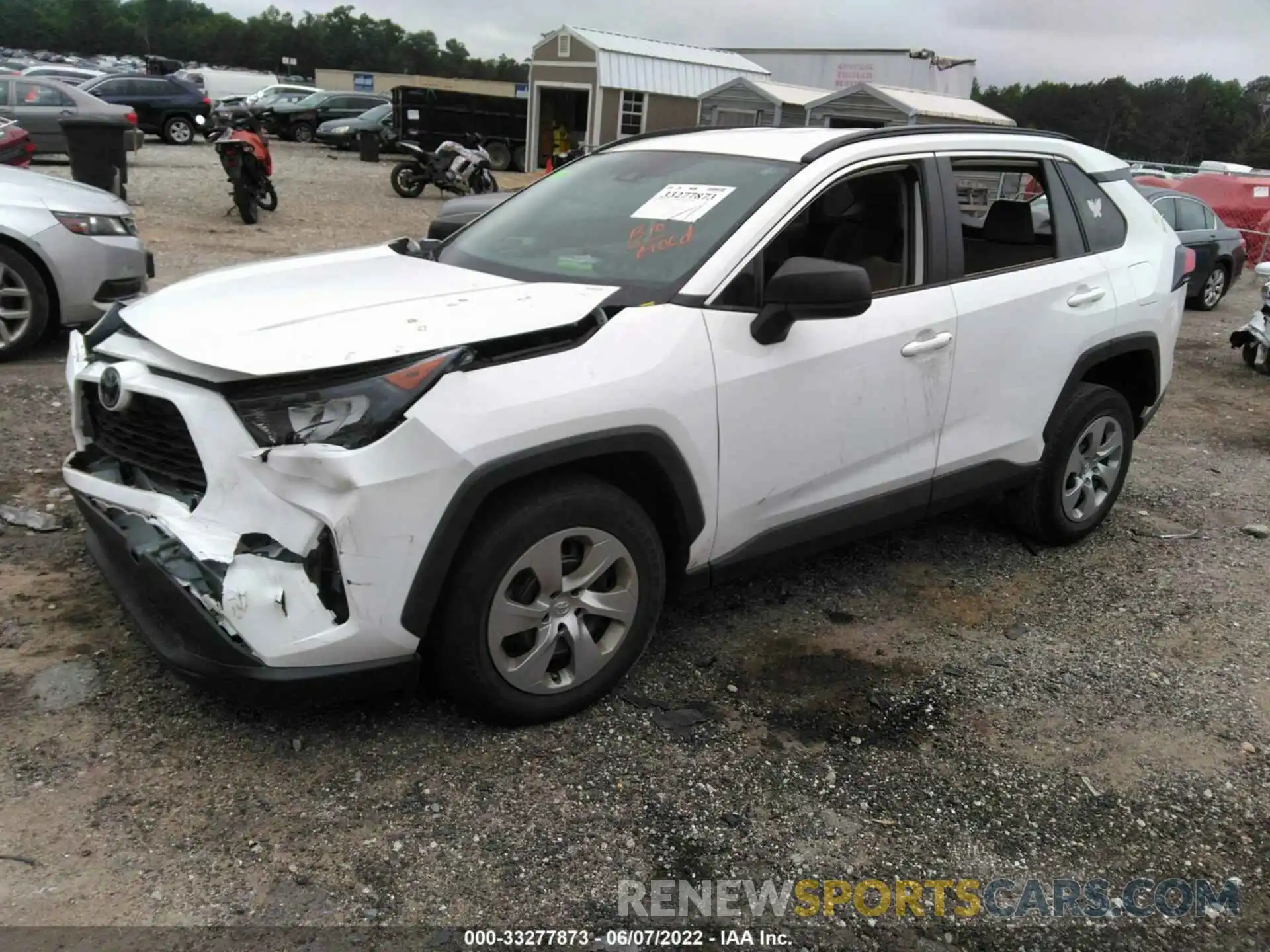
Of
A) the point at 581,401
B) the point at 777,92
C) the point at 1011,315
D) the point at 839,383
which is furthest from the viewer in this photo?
the point at 777,92

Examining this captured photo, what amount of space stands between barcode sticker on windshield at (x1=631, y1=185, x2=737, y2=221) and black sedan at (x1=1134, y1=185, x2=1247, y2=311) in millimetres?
10330

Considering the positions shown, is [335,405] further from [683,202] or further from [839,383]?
[839,383]

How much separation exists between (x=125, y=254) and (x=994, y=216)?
16.9 feet

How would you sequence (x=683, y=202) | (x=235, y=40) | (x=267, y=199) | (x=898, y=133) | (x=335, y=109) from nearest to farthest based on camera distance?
(x=683, y=202), (x=898, y=133), (x=267, y=199), (x=335, y=109), (x=235, y=40)

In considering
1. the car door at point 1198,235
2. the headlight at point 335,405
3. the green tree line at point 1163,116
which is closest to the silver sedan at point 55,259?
the headlight at point 335,405

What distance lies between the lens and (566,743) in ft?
9.50

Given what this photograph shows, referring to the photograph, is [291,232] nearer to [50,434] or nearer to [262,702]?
[50,434]

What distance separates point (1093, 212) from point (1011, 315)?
92 centimetres

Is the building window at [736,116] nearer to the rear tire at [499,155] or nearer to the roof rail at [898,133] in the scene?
the rear tire at [499,155]

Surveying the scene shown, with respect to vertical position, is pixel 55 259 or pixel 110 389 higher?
pixel 110 389

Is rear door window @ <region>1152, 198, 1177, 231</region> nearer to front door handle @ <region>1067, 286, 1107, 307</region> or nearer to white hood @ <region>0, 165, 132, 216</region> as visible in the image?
front door handle @ <region>1067, 286, 1107, 307</region>

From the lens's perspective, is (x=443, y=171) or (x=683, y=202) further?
(x=443, y=171)

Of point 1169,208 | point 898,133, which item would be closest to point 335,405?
point 898,133

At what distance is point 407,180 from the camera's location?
18094 mm
